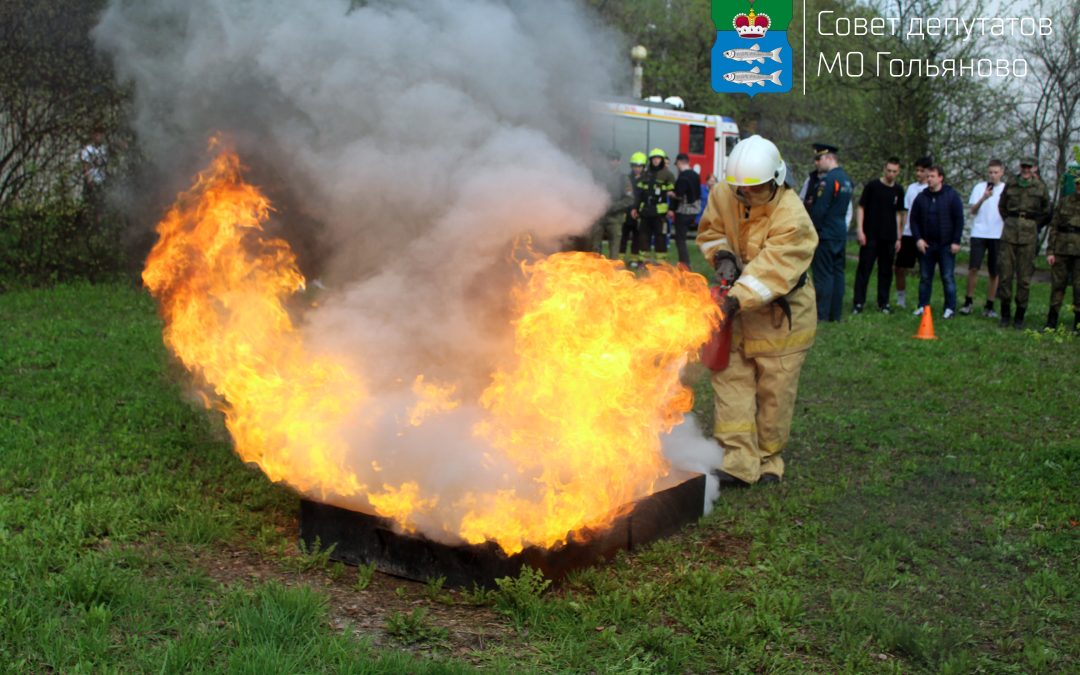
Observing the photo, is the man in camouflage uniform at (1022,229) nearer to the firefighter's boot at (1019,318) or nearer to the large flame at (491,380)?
the firefighter's boot at (1019,318)

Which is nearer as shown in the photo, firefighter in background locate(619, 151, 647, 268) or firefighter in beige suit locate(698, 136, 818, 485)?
firefighter in beige suit locate(698, 136, 818, 485)

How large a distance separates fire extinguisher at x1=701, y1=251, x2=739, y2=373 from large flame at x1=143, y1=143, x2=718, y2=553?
19.8 inches

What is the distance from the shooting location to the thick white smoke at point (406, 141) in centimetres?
448

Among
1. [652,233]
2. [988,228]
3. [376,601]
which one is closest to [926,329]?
[988,228]

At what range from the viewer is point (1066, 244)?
10570 millimetres

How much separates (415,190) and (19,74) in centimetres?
838

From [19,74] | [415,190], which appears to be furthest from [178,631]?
[19,74]

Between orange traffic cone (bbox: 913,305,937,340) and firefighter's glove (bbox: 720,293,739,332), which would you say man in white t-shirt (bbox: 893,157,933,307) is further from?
firefighter's glove (bbox: 720,293,739,332)

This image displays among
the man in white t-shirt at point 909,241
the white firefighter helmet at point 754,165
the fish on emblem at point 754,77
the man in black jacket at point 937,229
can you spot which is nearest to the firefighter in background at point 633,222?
the fish on emblem at point 754,77

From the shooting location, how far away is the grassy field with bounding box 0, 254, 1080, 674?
3592 millimetres

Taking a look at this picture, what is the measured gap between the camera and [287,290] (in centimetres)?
516

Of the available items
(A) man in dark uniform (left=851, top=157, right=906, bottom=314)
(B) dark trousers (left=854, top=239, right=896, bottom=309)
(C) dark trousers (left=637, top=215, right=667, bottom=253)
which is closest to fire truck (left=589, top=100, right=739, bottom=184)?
(C) dark trousers (left=637, top=215, right=667, bottom=253)

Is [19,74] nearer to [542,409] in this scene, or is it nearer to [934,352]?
[542,409]

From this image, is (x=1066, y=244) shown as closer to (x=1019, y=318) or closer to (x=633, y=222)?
(x=1019, y=318)
